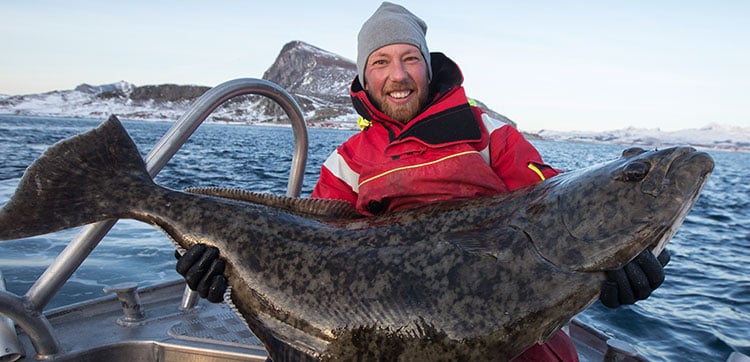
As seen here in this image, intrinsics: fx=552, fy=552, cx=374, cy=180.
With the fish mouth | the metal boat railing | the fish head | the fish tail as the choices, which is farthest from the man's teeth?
the fish mouth

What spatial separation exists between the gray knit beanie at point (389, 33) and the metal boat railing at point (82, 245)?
2.02 feet

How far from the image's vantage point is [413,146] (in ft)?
10.8

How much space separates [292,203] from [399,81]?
120 centimetres

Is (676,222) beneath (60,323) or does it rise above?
above

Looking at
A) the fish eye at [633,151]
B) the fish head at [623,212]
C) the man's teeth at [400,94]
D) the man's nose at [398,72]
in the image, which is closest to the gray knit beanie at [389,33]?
the man's nose at [398,72]

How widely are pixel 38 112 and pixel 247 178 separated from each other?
18226 centimetres

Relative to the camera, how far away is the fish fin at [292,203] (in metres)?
2.82

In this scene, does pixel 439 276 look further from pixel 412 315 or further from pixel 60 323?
pixel 60 323

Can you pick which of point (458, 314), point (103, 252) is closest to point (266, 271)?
point (458, 314)

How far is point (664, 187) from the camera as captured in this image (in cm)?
225

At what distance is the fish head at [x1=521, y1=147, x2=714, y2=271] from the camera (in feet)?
7.32

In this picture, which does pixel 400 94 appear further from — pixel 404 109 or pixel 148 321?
pixel 148 321

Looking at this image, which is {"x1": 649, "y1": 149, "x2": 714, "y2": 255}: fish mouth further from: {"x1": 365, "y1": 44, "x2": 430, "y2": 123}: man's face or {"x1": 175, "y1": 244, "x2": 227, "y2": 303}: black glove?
{"x1": 175, "y1": 244, "x2": 227, "y2": 303}: black glove

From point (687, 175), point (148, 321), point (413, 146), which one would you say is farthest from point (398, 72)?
point (148, 321)
